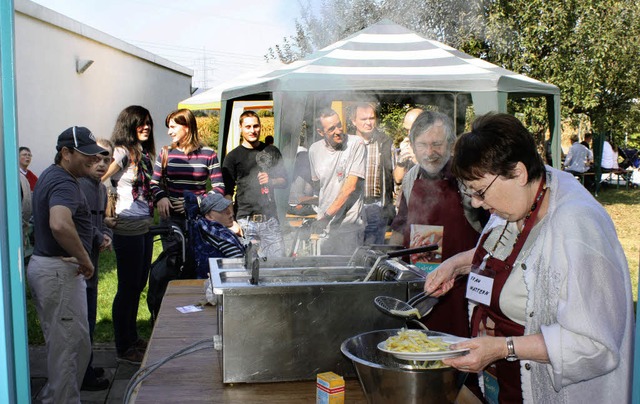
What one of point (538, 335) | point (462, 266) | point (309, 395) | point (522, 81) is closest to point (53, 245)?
point (309, 395)

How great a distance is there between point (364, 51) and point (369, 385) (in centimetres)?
422

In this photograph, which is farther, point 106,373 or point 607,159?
point 607,159

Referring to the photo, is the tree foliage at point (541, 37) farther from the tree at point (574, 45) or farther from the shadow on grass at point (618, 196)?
the shadow on grass at point (618, 196)

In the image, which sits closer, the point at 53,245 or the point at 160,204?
the point at 53,245

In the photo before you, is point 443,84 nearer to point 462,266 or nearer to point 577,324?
point 462,266

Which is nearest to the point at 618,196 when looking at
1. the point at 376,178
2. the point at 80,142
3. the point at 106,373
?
the point at 376,178

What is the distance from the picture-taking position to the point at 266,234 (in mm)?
4020

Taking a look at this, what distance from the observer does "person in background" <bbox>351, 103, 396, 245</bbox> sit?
13.9 ft

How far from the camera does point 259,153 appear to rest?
441cm

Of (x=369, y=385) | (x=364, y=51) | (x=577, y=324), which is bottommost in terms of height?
(x=369, y=385)

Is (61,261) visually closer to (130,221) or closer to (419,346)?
(130,221)

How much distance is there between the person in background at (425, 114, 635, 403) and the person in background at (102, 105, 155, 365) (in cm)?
264

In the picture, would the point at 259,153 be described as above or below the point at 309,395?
above

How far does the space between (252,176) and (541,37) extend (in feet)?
16.7
